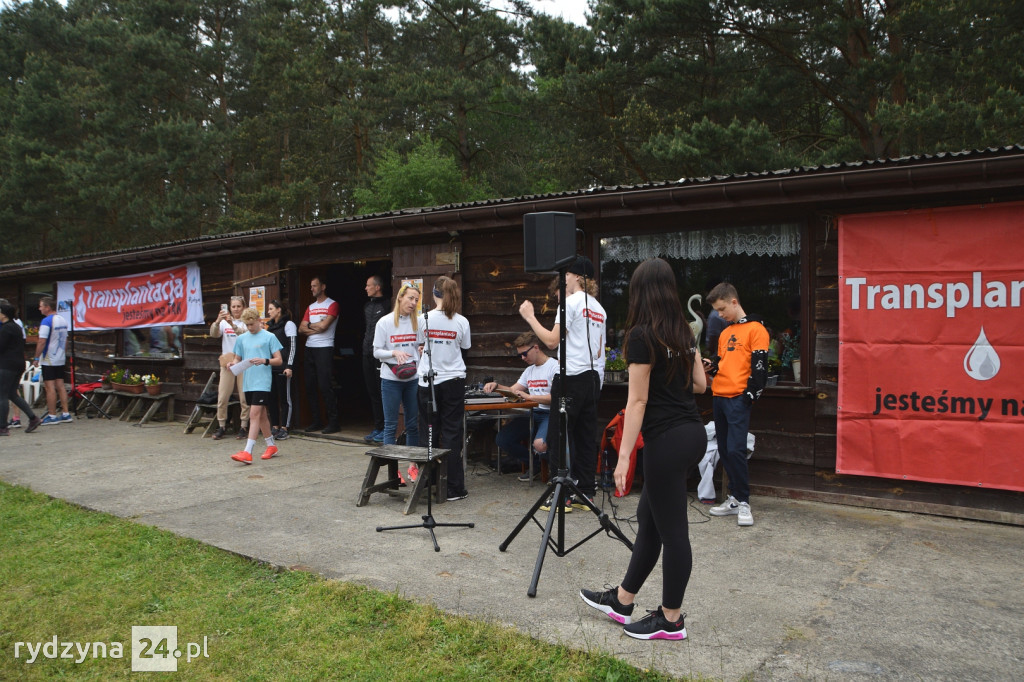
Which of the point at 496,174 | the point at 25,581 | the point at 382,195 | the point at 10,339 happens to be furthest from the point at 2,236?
the point at 25,581

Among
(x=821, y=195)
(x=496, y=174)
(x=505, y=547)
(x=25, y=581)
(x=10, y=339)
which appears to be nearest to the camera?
(x=25, y=581)

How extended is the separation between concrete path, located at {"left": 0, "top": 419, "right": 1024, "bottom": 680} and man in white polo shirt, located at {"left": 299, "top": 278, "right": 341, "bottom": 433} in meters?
2.32

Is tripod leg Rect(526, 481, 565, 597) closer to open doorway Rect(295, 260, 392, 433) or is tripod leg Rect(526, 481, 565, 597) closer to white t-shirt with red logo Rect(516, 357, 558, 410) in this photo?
white t-shirt with red logo Rect(516, 357, 558, 410)

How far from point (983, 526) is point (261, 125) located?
27044 millimetres

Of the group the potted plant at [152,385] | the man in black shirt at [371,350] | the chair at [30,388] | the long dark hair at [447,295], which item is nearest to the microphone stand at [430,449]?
the long dark hair at [447,295]

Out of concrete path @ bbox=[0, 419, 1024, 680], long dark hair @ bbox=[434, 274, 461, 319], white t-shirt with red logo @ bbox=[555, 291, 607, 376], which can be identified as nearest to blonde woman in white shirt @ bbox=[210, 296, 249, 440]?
concrete path @ bbox=[0, 419, 1024, 680]

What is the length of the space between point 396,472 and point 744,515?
2.93 m

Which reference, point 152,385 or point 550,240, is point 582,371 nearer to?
point 550,240

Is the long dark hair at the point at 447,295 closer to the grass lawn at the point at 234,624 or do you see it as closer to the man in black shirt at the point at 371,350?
the grass lawn at the point at 234,624

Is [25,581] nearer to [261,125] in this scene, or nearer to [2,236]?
[261,125]

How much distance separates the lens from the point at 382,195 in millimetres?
23250

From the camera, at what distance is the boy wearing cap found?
584 cm

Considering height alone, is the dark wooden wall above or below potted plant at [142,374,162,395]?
above

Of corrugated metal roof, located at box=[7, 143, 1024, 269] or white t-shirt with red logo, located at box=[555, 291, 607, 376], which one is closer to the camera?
corrugated metal roof, located at box=[7, 143, 1024, 269]
